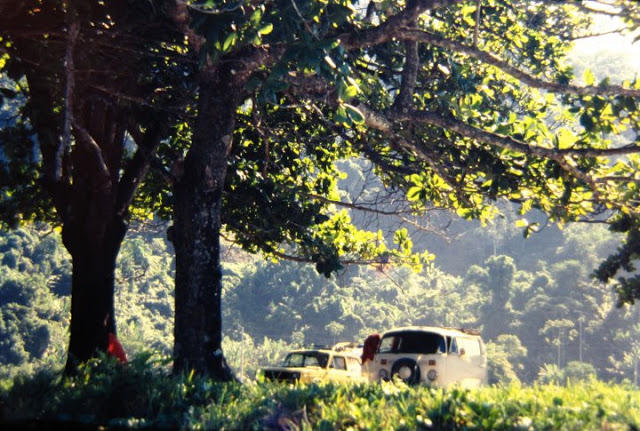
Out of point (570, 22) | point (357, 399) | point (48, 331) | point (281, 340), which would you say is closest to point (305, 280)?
point (281, 340)

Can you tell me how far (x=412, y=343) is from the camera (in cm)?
1709

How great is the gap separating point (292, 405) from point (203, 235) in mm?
3204

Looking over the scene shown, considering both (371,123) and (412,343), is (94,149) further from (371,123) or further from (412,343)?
(412,343)

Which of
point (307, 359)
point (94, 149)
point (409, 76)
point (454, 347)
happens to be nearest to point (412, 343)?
point (454, 347)

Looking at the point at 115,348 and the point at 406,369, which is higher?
the point at 406,369

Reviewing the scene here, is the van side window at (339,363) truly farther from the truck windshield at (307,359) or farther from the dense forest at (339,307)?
the dense forest at (339,307)

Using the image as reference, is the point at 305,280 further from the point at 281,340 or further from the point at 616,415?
the point at 616,415

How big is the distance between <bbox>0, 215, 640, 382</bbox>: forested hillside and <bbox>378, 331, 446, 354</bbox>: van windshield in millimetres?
45242

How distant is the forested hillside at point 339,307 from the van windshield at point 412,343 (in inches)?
1781

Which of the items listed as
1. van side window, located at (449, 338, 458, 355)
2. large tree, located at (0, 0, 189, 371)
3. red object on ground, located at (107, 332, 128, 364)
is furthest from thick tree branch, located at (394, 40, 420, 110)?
van side window, located at (449, 338, 458, 355)

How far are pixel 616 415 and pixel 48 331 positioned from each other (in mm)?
62247

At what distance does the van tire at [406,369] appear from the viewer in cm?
1557

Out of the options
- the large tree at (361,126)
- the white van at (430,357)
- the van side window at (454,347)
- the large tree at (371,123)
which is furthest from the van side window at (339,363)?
the large tree at (371,123)

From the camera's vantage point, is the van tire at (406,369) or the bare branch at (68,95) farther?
the van tire at (406,369)
